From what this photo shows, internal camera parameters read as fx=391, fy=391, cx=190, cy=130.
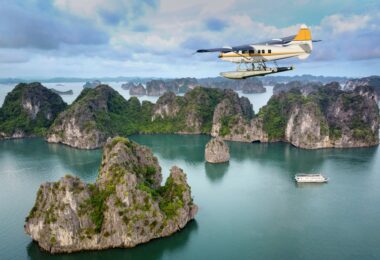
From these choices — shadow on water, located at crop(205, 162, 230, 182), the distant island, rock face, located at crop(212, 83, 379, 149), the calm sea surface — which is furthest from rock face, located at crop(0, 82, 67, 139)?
shadow on water, located at crop(205, 162, 230, 182)

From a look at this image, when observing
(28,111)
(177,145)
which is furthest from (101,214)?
(28,111)

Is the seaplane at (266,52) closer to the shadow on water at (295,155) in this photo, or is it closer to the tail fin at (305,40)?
the tail fin at (305,40)

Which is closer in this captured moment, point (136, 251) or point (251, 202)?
point (136, 251)

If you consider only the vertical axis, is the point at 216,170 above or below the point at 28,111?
below

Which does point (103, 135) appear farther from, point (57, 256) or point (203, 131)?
point (57, 256)

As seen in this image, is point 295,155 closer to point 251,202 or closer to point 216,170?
point 216,170

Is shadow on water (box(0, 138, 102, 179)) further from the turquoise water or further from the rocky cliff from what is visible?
the rocky cliff
